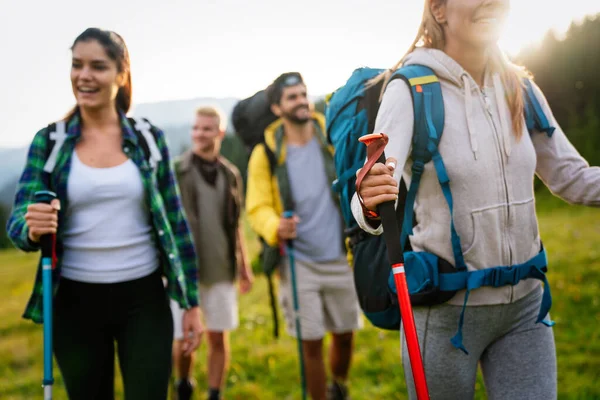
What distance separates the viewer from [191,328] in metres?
3.75

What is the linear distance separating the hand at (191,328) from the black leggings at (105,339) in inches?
13.3

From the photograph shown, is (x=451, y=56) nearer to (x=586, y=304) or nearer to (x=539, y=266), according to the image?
(x=539, y=266)

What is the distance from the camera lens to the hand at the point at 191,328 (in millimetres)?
3738

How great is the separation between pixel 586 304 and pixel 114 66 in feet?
23.1

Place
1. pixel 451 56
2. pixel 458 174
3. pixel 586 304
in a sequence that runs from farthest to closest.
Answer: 1. pixel 586 304
2. pixel 451 56
3. pixel 458 174

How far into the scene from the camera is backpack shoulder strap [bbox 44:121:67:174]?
10.9 ft

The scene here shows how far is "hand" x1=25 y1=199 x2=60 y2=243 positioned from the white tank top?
0.22 m

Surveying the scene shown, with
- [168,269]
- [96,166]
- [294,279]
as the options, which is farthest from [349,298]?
[96,166]

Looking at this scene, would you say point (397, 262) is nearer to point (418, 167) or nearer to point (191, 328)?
point (418, 167)

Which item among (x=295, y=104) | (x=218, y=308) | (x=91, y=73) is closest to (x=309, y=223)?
(x=295, y=104)

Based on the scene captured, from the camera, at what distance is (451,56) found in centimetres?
275

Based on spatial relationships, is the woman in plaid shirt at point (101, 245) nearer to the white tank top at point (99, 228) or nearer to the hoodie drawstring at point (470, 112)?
the white tank top at point (99, 228)

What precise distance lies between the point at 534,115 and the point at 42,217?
2407 millimetres

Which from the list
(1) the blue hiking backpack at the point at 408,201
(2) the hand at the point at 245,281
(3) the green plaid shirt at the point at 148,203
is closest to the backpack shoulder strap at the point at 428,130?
(1) the blue hiking backpack at the point at 408,201
